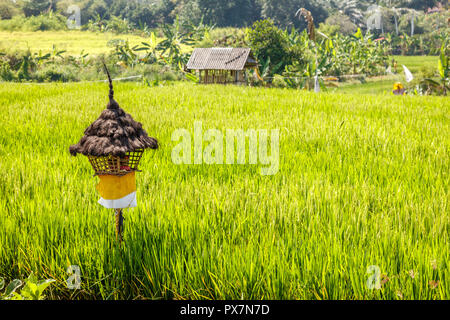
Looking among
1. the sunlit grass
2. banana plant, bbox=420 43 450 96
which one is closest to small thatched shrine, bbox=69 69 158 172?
banana plant, bbox=420 43 450 96

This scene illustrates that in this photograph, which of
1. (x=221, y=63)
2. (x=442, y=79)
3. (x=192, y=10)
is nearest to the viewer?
(x=442, y=79)

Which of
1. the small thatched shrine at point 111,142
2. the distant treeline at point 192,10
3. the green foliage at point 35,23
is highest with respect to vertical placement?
the distant treeline at point 192,10

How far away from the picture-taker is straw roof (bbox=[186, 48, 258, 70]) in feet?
47.7

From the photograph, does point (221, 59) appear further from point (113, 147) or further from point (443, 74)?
point (113, 147)

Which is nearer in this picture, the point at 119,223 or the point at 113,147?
the point at 113,147

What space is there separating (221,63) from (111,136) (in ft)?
45.6

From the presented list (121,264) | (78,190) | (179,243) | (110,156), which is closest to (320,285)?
(179,243)

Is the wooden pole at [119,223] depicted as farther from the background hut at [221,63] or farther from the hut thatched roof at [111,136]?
the background hut at [221,63]

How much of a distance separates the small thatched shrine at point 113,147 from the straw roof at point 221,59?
13226 millimetres

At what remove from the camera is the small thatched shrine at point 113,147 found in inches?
53.7

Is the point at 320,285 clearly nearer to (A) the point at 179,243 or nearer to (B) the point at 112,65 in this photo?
(A) the point at 179,243

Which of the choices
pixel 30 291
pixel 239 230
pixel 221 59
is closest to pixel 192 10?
pixel 221 59

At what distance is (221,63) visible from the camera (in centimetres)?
1476

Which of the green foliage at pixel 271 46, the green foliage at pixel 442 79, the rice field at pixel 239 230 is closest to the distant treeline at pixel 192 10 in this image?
the green foliage at pixel 271 46
